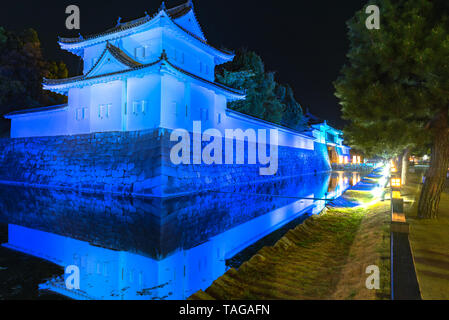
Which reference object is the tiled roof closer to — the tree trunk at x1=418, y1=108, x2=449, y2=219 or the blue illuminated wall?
the blue illuminated wall

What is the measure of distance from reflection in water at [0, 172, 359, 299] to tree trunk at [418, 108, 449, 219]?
398 centimetres

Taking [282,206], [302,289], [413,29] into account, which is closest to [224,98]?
[282,206]

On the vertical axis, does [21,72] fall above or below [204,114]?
above

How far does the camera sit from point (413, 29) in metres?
5.57

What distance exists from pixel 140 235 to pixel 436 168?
25.4ft

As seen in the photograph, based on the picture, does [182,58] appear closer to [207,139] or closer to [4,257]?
[207,139]

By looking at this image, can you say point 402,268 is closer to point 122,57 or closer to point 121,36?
point 122,57

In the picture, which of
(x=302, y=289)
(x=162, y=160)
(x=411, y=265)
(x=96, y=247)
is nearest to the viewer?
(x=411, y=265)

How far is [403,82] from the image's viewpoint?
6.36 meters

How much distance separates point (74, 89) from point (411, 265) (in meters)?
18.6

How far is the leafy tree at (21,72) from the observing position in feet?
74.8

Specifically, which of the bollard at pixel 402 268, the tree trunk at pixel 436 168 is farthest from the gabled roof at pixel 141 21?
the bollard at pixel 402 268

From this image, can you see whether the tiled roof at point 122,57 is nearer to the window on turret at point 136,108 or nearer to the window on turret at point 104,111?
the window on turret at point 136,108

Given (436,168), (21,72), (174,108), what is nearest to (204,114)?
(174,108)
